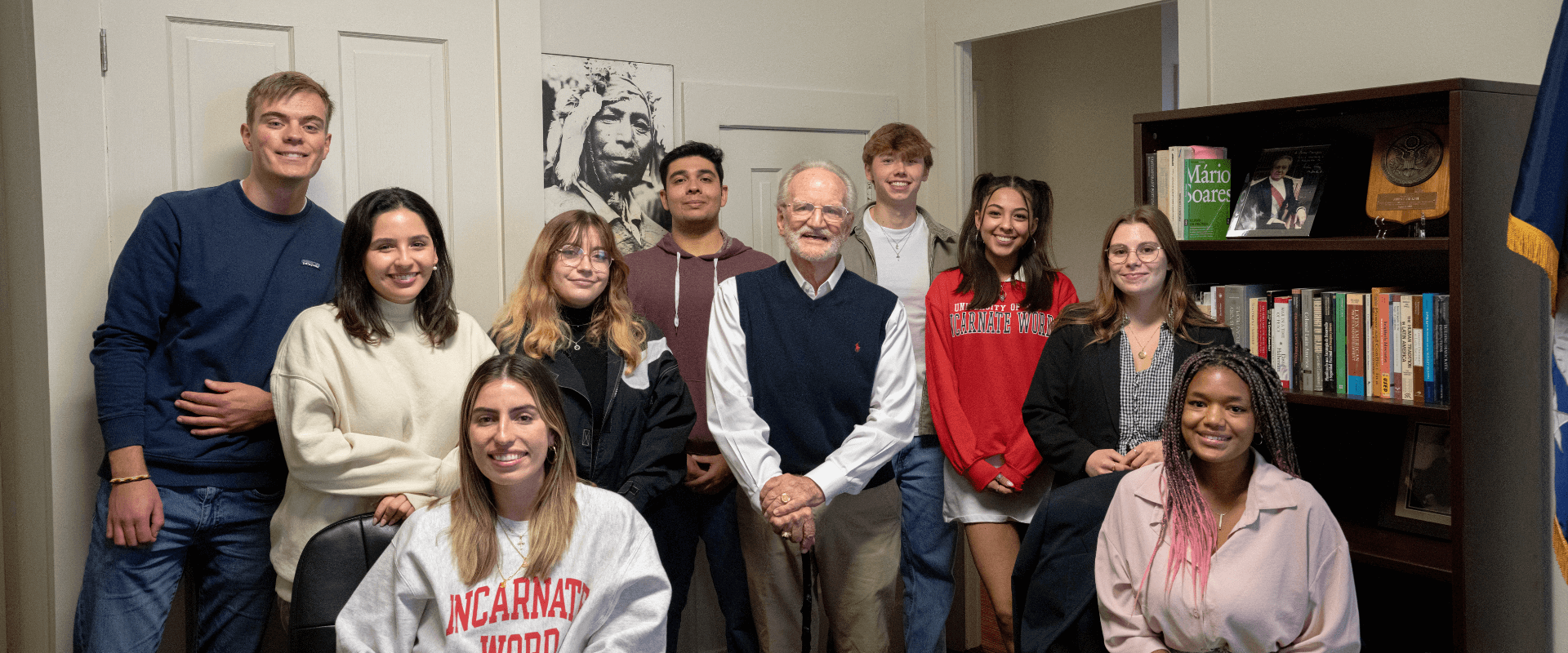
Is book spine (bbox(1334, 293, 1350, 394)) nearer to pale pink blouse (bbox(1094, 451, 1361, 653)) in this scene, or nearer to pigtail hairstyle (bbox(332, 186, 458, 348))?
pale pink blouse (bbox(1094, 451, 1361, 653))

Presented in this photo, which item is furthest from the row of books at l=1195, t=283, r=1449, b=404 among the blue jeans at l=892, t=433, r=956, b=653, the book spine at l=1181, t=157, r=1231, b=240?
the blue jeans at l=892, t=433, r=956, b=653

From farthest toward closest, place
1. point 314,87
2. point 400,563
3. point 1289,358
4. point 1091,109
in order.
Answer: point 1091,109
point 1289,358
point 314,87
point 400,563

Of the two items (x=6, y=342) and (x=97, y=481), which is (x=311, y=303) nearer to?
(x=97, y=481)

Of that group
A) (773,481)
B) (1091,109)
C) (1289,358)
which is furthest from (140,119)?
(1091,109)

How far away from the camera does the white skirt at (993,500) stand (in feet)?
9.36

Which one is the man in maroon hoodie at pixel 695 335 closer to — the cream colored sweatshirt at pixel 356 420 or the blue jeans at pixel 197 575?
the cream colored sweatshirt at pixel 356 420

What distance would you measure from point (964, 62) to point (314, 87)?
2.34 m

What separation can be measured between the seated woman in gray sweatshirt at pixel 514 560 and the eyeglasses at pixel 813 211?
2.66ft

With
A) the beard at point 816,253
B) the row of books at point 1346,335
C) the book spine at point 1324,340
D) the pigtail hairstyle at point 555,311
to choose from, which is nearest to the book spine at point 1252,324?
the row of books at point 1346,335

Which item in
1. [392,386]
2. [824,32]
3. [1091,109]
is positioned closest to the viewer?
[392,386]

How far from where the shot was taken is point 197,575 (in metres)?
2.45

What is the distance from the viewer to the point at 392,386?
223 centimetres

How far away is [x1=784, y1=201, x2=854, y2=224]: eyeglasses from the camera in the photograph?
8.23 ft

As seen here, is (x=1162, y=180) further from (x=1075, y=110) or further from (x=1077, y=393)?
(x=1075, y=110)
